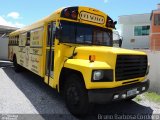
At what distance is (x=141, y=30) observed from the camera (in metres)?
36.4

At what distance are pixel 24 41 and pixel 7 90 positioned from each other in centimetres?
290

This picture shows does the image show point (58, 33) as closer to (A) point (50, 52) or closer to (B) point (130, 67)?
(A) point (50, 52)

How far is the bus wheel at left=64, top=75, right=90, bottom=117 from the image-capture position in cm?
523

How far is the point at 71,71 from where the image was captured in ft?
18.9

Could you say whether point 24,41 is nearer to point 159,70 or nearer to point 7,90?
point 7,90

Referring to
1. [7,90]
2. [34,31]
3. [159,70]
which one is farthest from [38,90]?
[159,70]

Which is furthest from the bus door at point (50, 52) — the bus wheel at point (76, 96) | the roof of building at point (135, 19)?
the roof of building at point (135, 19)

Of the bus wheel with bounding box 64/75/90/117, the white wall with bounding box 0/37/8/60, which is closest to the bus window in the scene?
the bus wheel with bounding box 64/75/90/117

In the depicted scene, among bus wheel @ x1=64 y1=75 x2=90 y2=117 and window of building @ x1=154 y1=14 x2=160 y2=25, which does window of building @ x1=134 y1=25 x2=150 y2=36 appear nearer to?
window of building @ x1=154 y1=14 x2=160 y2=25

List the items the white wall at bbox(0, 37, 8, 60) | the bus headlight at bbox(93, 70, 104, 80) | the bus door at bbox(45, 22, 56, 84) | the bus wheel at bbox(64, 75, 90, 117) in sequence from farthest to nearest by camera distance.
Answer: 1. the white wall at bbox(0, 37, 8, 60)
2. the bus door at bbox(45, 22, 56, 84)
3. the bus wheel at bbox(64, 75, 90, 117)
4. the bus headlight at bbox(93, 70, 104, 80)

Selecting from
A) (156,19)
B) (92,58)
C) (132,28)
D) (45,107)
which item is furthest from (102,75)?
(132,28)

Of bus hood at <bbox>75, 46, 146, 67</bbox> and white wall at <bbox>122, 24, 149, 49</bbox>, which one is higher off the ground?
white wall at <bbox>122, 24, 149, 49</bbox>

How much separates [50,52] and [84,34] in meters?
1.10

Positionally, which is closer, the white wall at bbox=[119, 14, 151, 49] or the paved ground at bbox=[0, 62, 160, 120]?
the paved ground at bbox=[0, 62, 160, 120]
